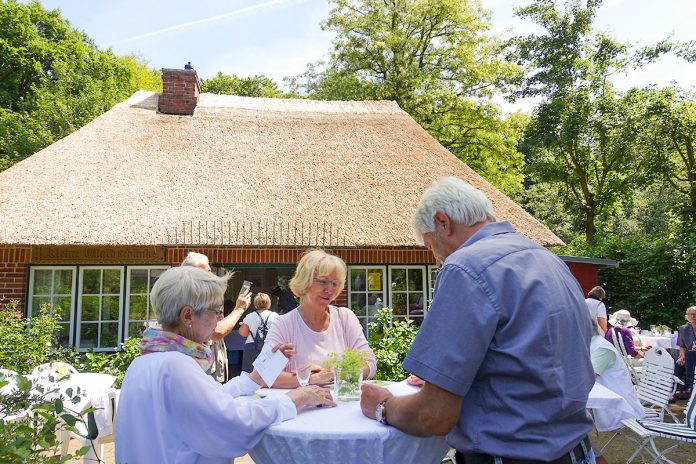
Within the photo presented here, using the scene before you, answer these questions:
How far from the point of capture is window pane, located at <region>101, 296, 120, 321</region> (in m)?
7.62

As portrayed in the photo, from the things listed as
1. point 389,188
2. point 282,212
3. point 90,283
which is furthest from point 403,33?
point 90,283

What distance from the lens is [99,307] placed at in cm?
761

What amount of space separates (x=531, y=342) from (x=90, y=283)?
24.7ft

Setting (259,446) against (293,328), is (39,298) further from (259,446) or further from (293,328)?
(259,446)

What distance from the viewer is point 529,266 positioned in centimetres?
158

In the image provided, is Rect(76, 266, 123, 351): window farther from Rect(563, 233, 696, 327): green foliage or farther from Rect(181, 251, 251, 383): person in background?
Rect(563, 233, 696, 327): green foliage

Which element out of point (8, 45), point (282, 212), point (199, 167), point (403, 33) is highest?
point (8, 45)

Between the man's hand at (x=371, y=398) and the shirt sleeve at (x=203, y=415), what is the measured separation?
473mm

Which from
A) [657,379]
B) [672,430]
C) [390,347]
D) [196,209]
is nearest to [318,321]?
[672,430]

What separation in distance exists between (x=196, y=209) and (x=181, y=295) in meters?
6.20

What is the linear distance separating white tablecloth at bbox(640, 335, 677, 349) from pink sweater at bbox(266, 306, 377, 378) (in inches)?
290

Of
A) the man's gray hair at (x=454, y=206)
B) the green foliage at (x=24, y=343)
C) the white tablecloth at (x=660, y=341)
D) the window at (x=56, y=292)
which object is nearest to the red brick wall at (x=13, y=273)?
the window at (x=56, y=292)

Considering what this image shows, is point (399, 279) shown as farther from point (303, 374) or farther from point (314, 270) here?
point (303, 374)

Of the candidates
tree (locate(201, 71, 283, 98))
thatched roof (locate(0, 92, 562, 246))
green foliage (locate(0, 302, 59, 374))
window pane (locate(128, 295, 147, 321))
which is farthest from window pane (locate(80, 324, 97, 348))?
tree (locate(201, 71, 283, 98))
